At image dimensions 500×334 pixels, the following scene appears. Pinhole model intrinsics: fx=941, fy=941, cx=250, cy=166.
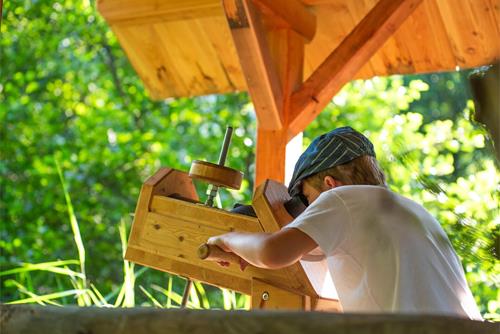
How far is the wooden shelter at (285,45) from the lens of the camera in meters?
3.62

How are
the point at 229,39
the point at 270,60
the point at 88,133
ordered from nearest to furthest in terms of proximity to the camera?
the point at 270,60 < the point at 229,39 < the point at 88,133

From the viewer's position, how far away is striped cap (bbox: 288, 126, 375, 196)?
85.5 inches

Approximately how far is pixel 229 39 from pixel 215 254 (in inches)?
98.5

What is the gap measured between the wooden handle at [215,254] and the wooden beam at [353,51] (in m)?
1.68

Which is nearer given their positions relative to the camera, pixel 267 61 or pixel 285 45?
pixel 267 61

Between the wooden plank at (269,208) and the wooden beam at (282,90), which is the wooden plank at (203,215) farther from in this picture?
the wooden beam at (282,90)

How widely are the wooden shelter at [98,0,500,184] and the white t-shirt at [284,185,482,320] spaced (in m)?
1.40

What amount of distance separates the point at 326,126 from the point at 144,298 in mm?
2069

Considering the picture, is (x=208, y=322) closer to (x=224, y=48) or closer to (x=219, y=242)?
(x=219, y=242)

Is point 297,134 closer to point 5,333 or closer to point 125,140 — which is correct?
point 5,333

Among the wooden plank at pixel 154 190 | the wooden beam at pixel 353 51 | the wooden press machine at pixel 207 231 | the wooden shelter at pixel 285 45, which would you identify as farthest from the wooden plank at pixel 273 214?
the wooden beam at pixel 353 51

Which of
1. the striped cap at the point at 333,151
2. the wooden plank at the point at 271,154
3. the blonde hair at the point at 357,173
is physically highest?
the wooden plank at the point at 271,154

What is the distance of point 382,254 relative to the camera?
6.39 ft

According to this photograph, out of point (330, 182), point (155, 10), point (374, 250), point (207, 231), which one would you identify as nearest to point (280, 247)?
point (374, 250)
